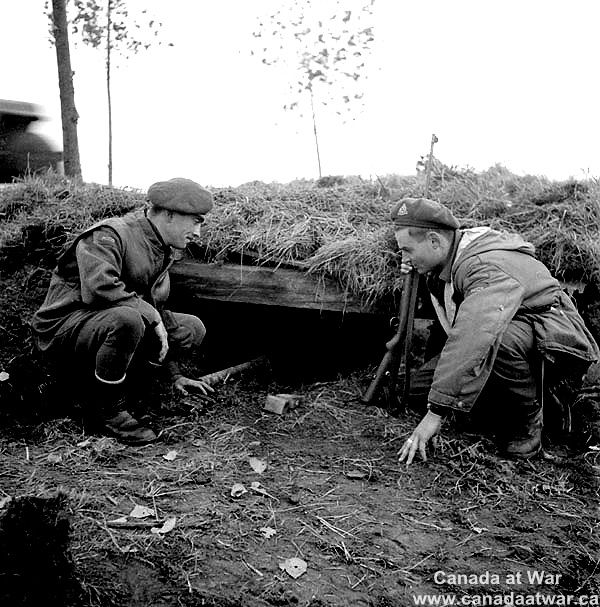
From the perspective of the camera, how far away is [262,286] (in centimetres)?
534

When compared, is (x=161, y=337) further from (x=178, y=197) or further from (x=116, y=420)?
(x=178, y=197)

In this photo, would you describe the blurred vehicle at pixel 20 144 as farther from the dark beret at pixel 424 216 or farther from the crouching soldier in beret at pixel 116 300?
the dark beret at pixel 424 216

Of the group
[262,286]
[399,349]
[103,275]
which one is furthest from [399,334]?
[103,275]

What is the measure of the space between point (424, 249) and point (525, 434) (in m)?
1.37

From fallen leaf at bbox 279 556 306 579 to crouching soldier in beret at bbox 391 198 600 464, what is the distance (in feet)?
4.21

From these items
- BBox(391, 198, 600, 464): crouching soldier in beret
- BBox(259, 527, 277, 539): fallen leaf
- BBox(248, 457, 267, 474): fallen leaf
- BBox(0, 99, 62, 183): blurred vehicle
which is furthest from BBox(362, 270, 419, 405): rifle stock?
BBox(0, 99, 62, 183): blurred vehicle

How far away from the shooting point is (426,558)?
3.10 meters

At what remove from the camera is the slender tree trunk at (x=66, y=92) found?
24.5 feet

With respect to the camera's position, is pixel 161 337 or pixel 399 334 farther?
pixel 399 334

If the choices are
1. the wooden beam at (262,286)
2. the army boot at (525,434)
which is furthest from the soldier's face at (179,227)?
the army boot at (525,434)

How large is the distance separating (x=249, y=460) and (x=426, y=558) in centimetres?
137

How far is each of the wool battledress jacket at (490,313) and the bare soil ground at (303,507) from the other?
61 centimetres

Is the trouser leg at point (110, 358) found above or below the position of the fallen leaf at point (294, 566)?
above

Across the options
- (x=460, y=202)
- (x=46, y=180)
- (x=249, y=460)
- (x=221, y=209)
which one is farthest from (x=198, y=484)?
(x=46, y=180)
